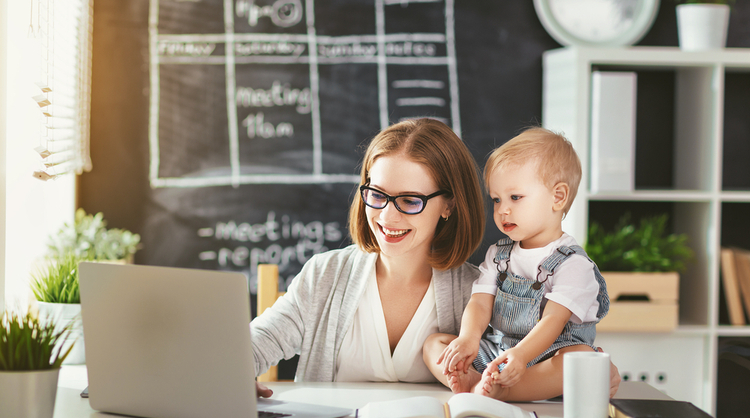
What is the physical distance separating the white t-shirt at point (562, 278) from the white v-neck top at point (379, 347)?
0.15 metres

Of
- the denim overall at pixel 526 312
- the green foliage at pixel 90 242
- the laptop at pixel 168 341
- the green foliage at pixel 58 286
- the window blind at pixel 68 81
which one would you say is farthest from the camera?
the green foliage at pixel 90 242

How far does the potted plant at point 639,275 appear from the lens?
7.07ft

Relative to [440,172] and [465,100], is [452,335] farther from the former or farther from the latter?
[465,100]

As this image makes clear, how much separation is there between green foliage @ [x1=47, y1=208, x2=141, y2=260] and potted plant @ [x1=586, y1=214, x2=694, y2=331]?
1.68 m

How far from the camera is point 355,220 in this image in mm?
1433

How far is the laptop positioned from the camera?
2.76 feet

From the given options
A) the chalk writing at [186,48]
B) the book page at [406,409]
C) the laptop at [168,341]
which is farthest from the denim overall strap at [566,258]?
the chalk writing at [186,48]

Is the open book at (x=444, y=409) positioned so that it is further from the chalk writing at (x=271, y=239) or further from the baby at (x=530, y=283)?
the chalk writing at (x=271, y=239)

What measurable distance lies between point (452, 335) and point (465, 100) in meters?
1.45

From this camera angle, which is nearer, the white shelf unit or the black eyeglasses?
the black eyeglasses

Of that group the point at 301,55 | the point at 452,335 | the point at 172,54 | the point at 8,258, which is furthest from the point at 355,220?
the point at 172,54

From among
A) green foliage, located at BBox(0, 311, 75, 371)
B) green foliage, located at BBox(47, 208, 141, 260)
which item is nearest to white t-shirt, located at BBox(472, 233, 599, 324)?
green foliage, located at BBox(0, 311, 75, 371)

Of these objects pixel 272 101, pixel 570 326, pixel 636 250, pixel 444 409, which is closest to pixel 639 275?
pixel 636 250

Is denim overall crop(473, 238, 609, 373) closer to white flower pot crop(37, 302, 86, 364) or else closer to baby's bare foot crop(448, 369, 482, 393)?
baby's bare foot crop(448, 369, 482, 393)
